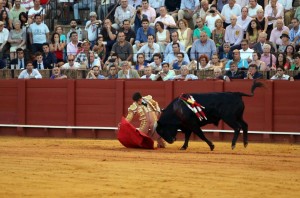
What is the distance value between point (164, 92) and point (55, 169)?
20.4 feet

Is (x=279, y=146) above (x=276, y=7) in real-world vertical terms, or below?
below

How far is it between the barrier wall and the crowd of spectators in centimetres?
25

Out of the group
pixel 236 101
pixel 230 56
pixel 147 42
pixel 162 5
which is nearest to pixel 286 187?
pixel 236 101

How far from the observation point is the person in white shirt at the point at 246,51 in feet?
61.7

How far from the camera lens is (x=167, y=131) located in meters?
16.4

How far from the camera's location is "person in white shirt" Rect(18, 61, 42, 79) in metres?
20.7

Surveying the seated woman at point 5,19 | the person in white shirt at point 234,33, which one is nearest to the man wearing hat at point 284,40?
the person in white shirt at point 234,33

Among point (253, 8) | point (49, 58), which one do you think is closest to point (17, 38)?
point (49, 58)

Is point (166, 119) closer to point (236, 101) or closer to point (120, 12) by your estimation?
point (236, 101)

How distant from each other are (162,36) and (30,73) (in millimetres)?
2877

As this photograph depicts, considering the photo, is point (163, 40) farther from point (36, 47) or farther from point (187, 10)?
point (36, 47)

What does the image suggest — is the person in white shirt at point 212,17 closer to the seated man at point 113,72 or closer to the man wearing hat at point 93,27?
the seated man at point 113,72

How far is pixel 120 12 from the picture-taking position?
71.0 feet

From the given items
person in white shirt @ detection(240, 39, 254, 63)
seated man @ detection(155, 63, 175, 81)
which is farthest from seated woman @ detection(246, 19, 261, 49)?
seated man @ detection(155, 63, 175, 81)
